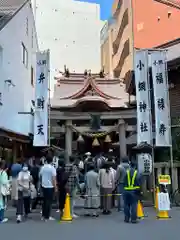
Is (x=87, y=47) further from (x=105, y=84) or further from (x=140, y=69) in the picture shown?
(x=140, y=69)

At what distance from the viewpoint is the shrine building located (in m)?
21.3

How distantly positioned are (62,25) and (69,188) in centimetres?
4246

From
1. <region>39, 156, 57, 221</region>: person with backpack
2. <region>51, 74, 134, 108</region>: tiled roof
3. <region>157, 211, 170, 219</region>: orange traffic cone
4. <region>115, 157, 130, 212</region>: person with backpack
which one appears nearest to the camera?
<region>39, 156, 57, 221</region>: person with backpack

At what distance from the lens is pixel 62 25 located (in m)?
50.0

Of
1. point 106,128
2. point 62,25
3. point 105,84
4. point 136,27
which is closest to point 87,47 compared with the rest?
point 62,25

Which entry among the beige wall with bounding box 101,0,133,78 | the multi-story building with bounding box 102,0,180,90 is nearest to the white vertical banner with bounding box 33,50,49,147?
the multi-story building with bounding box 102,0,180,90

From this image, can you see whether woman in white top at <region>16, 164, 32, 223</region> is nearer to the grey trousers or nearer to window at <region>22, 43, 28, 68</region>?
the grey trousers

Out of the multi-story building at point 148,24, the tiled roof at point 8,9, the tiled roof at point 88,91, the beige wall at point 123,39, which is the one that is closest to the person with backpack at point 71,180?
the tiled roof at point 8,9

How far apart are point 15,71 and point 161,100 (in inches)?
424

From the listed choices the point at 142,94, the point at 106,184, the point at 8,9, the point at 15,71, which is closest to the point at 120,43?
the point at 8,9

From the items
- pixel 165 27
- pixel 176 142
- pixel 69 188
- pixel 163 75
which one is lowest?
pixel 69 188

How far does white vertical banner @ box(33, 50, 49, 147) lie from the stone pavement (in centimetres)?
626

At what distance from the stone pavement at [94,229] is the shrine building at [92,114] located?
31.4 feet

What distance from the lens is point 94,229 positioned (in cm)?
888
